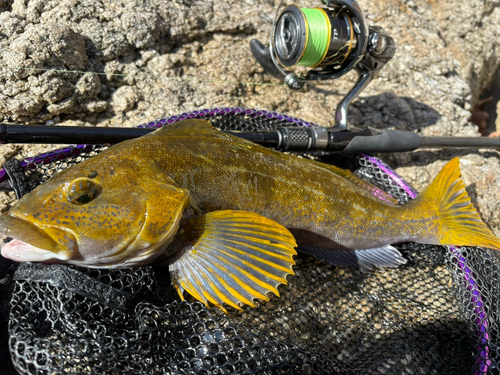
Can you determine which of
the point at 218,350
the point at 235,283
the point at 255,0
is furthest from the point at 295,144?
the point at 255,0

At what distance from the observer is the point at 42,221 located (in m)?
1.51

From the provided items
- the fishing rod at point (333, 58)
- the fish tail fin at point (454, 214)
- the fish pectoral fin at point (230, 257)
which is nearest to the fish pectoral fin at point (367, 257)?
the fish tail fin at point (454, 214)

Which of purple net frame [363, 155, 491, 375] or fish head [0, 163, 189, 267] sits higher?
fish head [0, 163, 189, 267]

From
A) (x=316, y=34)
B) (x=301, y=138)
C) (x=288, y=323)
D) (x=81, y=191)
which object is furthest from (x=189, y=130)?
(x=316, y=34)

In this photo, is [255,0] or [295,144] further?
[255,0]

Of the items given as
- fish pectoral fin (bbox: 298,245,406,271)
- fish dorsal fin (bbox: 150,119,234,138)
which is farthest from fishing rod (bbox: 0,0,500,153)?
fish pectoral fin (bbox: 298,245,406,271)

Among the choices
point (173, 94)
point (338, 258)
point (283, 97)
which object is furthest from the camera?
point (283, 97)

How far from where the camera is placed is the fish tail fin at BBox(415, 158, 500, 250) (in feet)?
7.88

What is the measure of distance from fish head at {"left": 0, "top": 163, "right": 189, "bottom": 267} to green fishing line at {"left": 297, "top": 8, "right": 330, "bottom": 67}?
66.7 inches

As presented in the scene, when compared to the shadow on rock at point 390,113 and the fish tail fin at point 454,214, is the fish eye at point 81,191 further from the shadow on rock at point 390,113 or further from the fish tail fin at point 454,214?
the shadow on rock at point 390,113

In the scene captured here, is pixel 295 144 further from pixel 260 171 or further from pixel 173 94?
pixel 173 94

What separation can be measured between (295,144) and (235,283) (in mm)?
1209

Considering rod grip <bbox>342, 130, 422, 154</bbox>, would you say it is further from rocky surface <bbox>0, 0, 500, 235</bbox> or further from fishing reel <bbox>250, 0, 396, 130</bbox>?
rocky surface <bbox>0, 0, 500, 235</bbox>

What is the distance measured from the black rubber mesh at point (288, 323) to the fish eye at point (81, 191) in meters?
0.42
